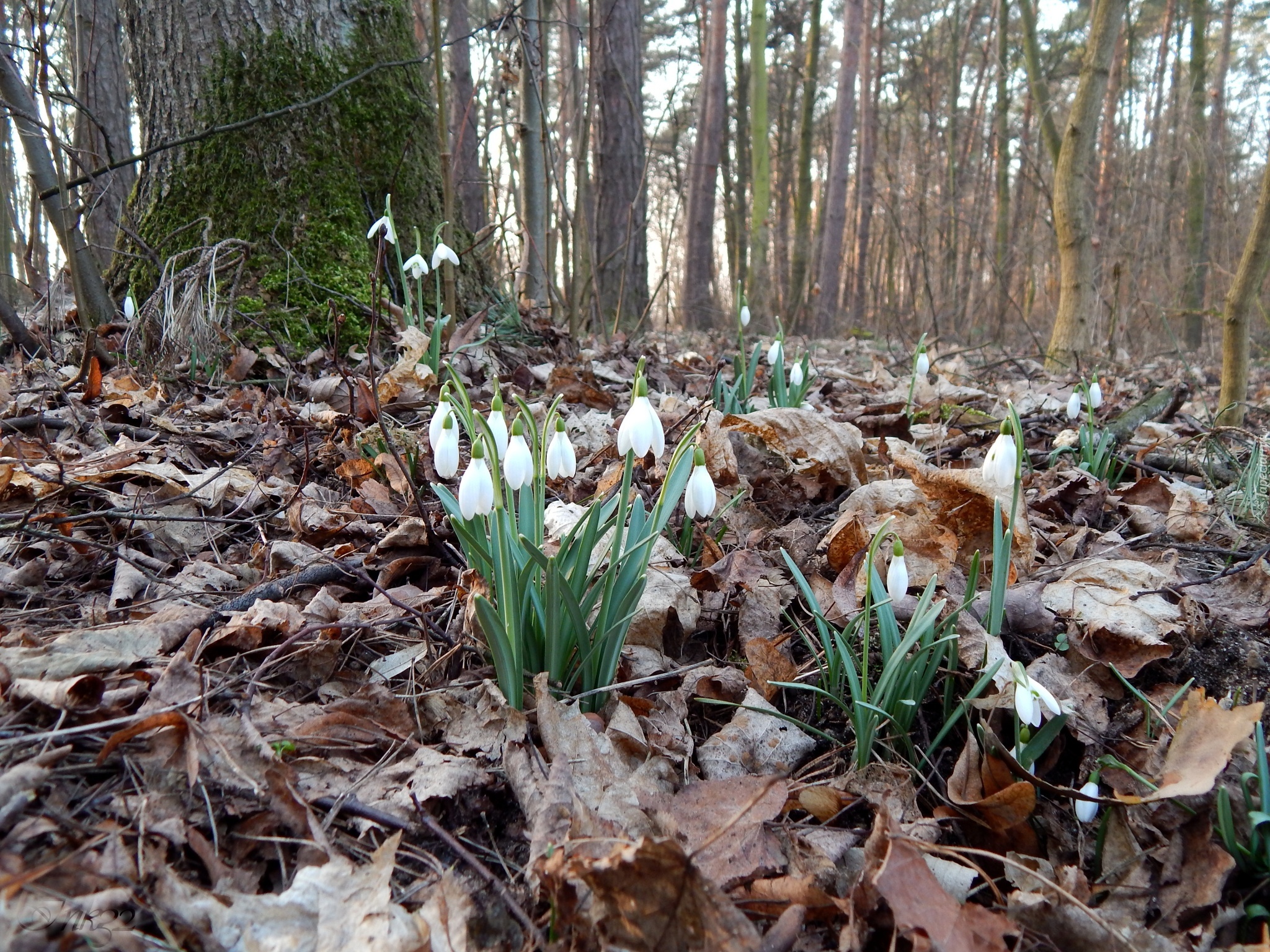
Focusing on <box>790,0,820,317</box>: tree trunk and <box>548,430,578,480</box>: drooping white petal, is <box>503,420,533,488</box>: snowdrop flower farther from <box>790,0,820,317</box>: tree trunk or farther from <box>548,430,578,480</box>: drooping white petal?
<box>790,0,820,317</box>: tree trunk

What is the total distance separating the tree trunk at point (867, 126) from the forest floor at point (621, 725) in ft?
39.3

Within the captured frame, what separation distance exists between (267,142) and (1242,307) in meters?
4.45

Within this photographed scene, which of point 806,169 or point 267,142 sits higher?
point 806,169

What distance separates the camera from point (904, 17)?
15703 mm

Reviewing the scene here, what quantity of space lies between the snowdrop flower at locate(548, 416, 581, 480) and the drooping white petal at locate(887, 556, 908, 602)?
2.17 feet

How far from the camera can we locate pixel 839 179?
11422mm

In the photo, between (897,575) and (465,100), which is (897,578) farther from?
(465,100)

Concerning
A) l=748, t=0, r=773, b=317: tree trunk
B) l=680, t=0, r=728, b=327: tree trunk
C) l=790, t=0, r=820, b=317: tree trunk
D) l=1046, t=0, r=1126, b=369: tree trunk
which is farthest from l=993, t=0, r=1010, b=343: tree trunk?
l=1046, t=0, r=1126, b=369: tree trunk

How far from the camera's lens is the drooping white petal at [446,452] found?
148 centimetres

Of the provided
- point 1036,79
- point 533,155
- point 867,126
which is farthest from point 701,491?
point 867,126

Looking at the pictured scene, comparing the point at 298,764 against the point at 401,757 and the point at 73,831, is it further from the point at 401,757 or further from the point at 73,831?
the point at 73,831

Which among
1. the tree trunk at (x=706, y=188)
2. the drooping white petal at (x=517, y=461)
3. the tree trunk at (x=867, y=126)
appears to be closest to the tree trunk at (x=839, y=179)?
the tree trunk at (x=867, y=126)

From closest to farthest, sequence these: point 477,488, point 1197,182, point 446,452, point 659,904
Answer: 1. point 659,904
2. point 477,488
3. point 446,452
4. point 1197,182

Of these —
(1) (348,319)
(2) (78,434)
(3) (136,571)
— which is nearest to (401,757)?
(3) (136,571)
